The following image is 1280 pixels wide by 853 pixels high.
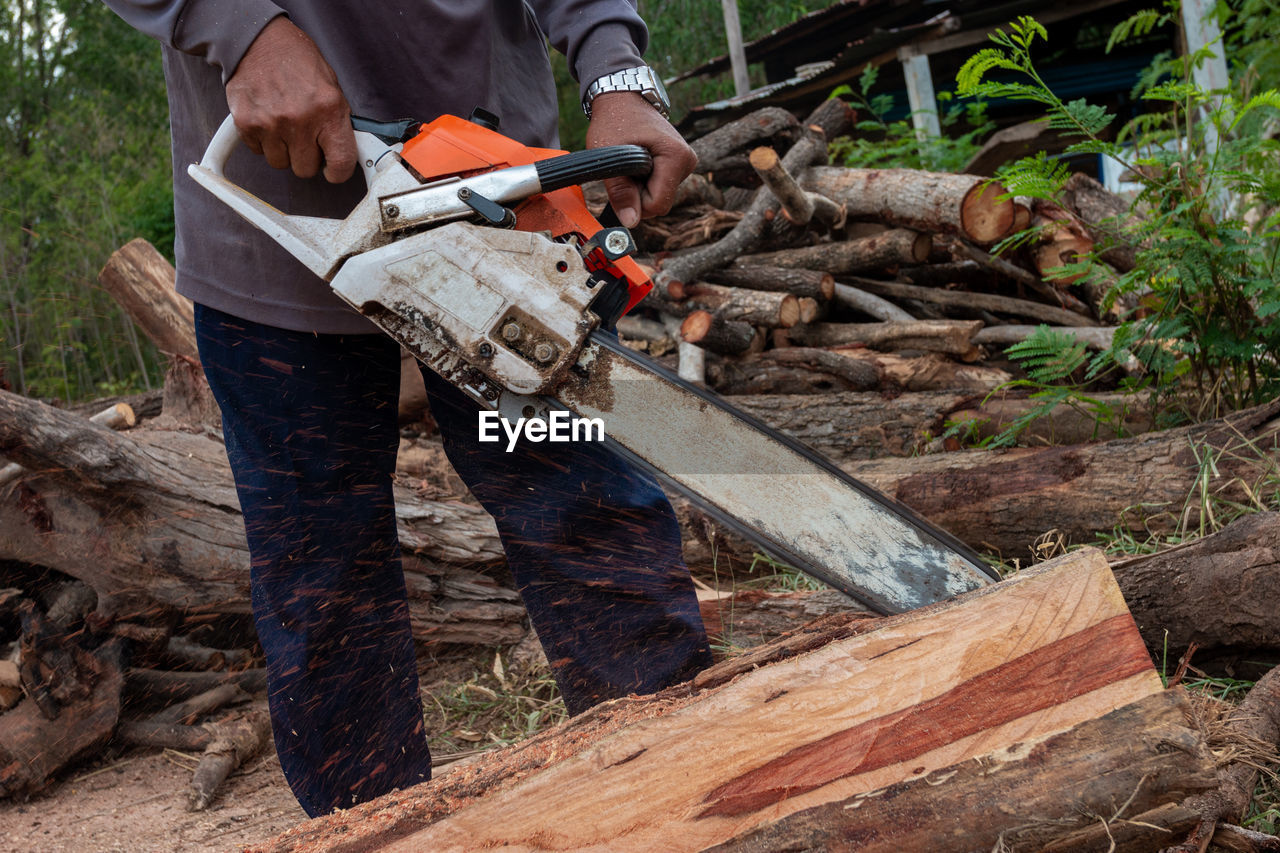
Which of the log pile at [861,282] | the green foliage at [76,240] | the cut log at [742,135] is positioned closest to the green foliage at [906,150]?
the cut log at [742,135]

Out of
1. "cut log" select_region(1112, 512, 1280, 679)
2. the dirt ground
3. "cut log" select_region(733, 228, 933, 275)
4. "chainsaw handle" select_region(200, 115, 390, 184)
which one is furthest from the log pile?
"chainsaw handle" select_region(200, 115, 390, 184)

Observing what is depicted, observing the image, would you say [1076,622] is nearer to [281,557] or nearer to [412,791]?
[412,791]

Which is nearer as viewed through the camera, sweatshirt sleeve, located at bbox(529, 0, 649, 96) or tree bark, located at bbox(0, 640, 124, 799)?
sweatshirt sleeve, located at bbox(529, 0, 649, 96)

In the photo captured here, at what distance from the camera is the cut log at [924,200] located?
4.50 metres

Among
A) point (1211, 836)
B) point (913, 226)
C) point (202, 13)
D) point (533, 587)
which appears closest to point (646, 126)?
point (202, 13)

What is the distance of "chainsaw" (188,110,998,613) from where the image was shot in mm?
1508

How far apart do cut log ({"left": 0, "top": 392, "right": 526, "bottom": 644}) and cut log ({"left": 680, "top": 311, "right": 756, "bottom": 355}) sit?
1962 mm

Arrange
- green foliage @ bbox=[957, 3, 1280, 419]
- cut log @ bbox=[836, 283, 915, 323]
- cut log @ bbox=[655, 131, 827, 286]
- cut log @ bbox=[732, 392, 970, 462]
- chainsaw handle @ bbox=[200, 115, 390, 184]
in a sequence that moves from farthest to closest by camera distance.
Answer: cut log @ bbox=[655, 131, 827, 286]
cut log @ bbox=[836, 283, 915, 323]
cut log @ bbox=[732, 392, 970, 462]
green foliage @ bbox=[957, 3, 1280, 419]
chainsaw handle @ bbox=[200, 115, 390, 184]

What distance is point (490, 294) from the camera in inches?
59.4

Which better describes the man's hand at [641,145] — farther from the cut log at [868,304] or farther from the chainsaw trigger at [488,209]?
the cut log at [868,304]

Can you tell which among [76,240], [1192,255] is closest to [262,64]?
[1192,255]

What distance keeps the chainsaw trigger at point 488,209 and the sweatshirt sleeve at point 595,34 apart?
0.43 m

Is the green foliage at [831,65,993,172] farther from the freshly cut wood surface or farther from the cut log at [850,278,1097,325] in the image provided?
the freshly cut wood surface

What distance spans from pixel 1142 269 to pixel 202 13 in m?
2.61
